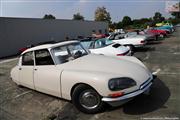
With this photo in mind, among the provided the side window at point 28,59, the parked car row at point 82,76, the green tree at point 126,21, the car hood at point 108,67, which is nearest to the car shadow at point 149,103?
the parked car row at point 82,76

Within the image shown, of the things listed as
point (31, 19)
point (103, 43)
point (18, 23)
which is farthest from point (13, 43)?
point (103, 43)

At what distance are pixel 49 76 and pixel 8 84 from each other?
3146mm

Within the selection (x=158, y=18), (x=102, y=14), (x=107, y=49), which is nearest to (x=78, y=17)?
(x=102, y=14)

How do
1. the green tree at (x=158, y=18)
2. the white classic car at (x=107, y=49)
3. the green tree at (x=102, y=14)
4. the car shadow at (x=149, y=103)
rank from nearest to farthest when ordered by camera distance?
the car shadow at (x=149, y=103) → the white classic car at (x=107, y=49) → the green tree at (x=102, y=14) → the green tree at (x=158, y=18)

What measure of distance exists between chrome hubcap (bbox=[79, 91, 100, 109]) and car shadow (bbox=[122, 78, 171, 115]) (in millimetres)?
649

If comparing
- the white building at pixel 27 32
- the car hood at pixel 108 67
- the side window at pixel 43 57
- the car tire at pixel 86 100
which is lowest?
the car tire at pixel 86 100

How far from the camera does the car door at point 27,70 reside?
18.8 feet

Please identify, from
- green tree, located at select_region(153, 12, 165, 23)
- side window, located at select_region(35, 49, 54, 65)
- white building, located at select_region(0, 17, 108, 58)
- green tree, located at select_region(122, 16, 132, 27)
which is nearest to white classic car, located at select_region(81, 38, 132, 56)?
side window, located at select_region(35, 49, 54, 65)

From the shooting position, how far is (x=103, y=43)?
1012cm

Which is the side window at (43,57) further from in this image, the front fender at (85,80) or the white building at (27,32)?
the white building at (27,32)

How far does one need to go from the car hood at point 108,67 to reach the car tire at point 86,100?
17.4 inches

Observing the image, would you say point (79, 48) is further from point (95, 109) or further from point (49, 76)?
point (95, 109)

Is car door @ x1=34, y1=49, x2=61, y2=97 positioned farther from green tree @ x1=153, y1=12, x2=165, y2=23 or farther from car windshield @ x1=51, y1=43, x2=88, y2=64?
green tree @ x1=153, y1=12, x2=165, y2=23

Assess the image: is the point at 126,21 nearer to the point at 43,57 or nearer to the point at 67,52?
the point at 67,52
